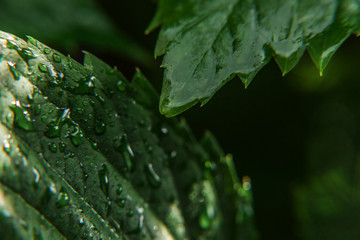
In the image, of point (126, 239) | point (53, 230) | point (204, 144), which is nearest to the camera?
point (53, 230)

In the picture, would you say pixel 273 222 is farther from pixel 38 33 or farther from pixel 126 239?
pixel 38 33

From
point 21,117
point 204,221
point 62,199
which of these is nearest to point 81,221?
point 62,199

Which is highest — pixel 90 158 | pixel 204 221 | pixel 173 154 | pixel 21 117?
pixel 21 117

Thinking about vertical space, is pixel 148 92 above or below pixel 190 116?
above

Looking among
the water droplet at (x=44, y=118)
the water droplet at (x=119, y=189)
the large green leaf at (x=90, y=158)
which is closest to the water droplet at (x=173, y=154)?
the large green leaf at (x=90, y=158)

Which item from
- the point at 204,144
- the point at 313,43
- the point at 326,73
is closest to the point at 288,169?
the point at 326,73

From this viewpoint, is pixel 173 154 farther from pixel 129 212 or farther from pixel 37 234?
pixel 37 234

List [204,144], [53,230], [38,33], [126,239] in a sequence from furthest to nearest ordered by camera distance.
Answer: [38,33]
[204,144]
[126,239]
[53,230]
